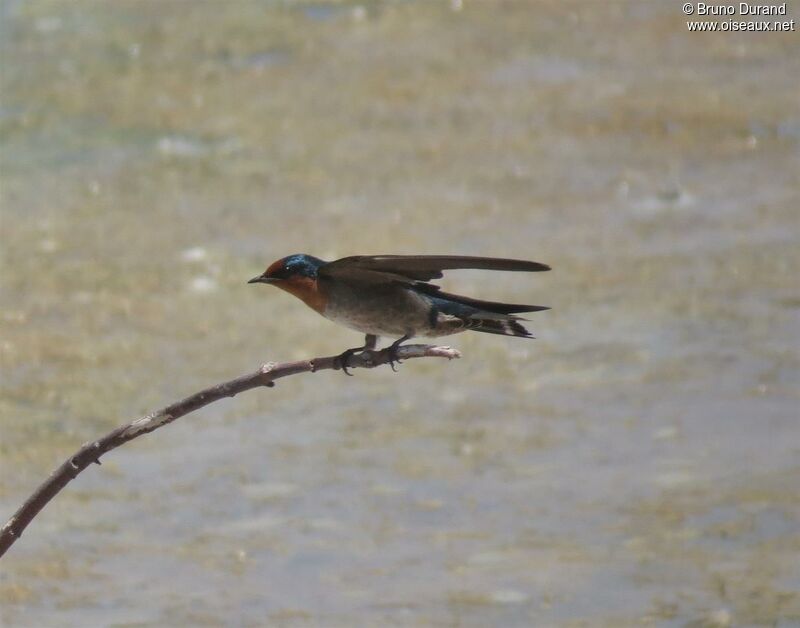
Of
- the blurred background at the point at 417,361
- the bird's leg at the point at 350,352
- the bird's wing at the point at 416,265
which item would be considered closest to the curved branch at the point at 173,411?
the bird's leg at the point at 350,352

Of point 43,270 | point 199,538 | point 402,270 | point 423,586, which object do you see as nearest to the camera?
point 402,270

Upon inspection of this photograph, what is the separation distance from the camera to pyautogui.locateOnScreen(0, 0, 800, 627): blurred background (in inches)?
177

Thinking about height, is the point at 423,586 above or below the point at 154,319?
below

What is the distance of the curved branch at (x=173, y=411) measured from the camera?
7.69ft

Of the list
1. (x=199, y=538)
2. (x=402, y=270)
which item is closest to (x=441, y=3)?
(x=199, y=538)

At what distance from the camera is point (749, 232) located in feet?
22.4

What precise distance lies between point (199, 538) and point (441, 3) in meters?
6.21

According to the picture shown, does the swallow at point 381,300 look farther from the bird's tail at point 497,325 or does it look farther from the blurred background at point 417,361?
the blurred background at point 417,361

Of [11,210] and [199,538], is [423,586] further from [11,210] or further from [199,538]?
[11,210]

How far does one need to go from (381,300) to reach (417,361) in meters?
3.49

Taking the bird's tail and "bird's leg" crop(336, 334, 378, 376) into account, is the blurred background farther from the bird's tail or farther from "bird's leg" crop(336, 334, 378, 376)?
the bird's tail

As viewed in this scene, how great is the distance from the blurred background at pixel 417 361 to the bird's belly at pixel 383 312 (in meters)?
1.68

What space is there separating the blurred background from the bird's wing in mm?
1800

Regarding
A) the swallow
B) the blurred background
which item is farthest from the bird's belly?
the blurred background
